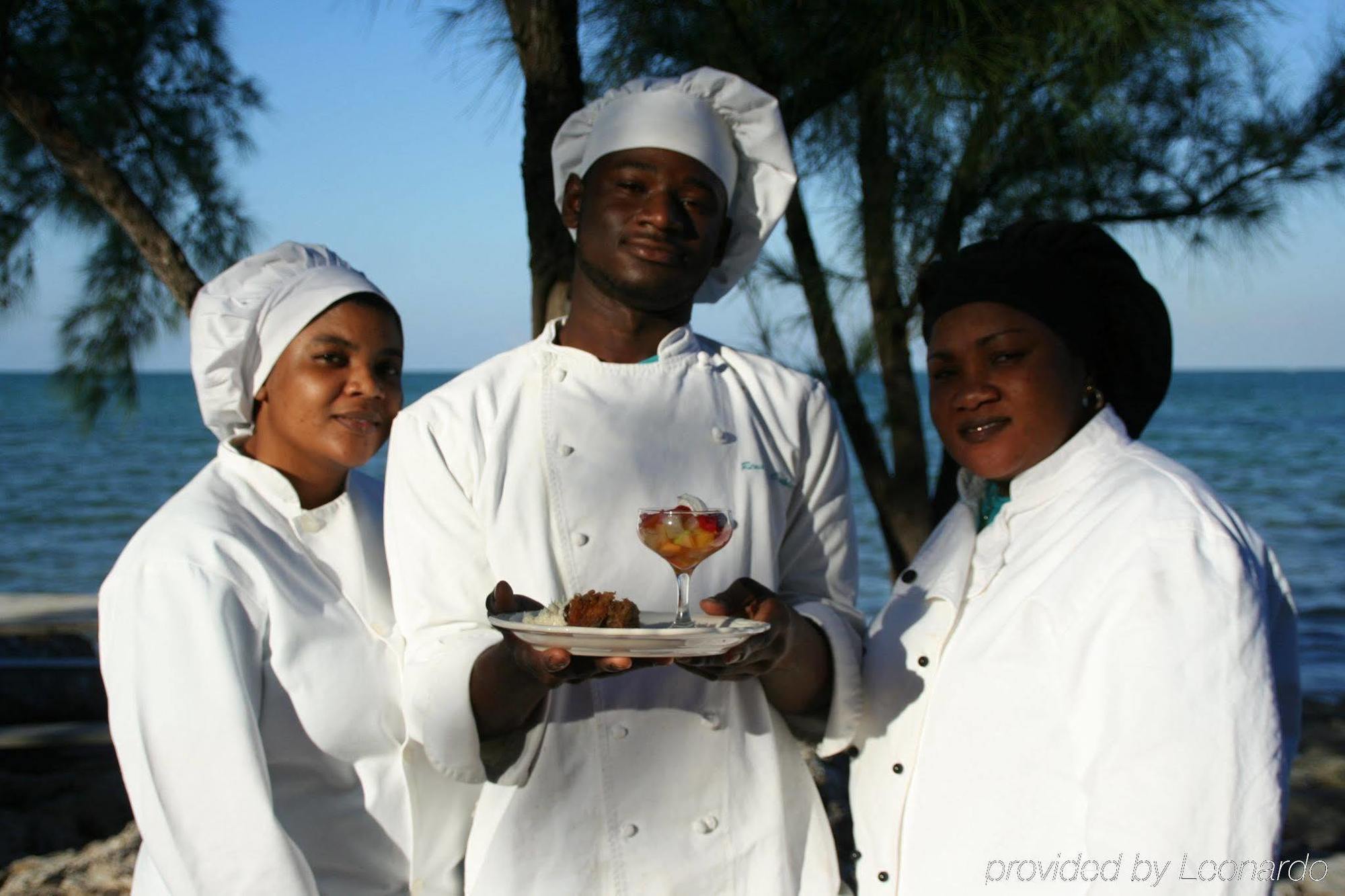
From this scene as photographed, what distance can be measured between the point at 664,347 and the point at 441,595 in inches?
23.6

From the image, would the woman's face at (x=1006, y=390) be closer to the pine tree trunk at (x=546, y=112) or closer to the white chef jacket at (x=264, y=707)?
the white chef jacket at (x=264, y=707)

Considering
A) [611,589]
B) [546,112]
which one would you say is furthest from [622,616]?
[546,112]

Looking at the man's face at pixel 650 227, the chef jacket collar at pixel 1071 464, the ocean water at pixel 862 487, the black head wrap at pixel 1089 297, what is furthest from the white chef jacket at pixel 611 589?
the ocean water at pixel 862 487

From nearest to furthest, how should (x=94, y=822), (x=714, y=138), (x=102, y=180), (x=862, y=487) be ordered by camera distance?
(x=714, y=138) < (x=102, y=180) < (x=94, y=822) < (x=862, y=487)

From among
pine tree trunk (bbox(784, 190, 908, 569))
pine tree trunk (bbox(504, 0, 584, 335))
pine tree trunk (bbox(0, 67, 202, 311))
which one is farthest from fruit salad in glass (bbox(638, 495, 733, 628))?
pine tree trunk (bbox(0, 67, 202, 311))

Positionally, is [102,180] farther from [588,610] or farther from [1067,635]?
[1067,635]

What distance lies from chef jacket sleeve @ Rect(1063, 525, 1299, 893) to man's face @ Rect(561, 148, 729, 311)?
0.91m

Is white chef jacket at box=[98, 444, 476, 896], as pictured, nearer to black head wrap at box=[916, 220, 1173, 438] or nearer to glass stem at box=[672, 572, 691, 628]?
glass stem at box=[672, 572, 691, 628]

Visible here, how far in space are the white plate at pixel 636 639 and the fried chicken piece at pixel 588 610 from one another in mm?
37

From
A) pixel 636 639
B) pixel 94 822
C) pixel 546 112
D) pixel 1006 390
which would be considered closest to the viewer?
pixel 636 639

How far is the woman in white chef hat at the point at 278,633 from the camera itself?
6.53 ft

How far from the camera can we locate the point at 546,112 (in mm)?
3256

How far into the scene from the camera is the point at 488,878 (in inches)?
80.7

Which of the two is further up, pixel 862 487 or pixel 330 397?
pixel 330 397
